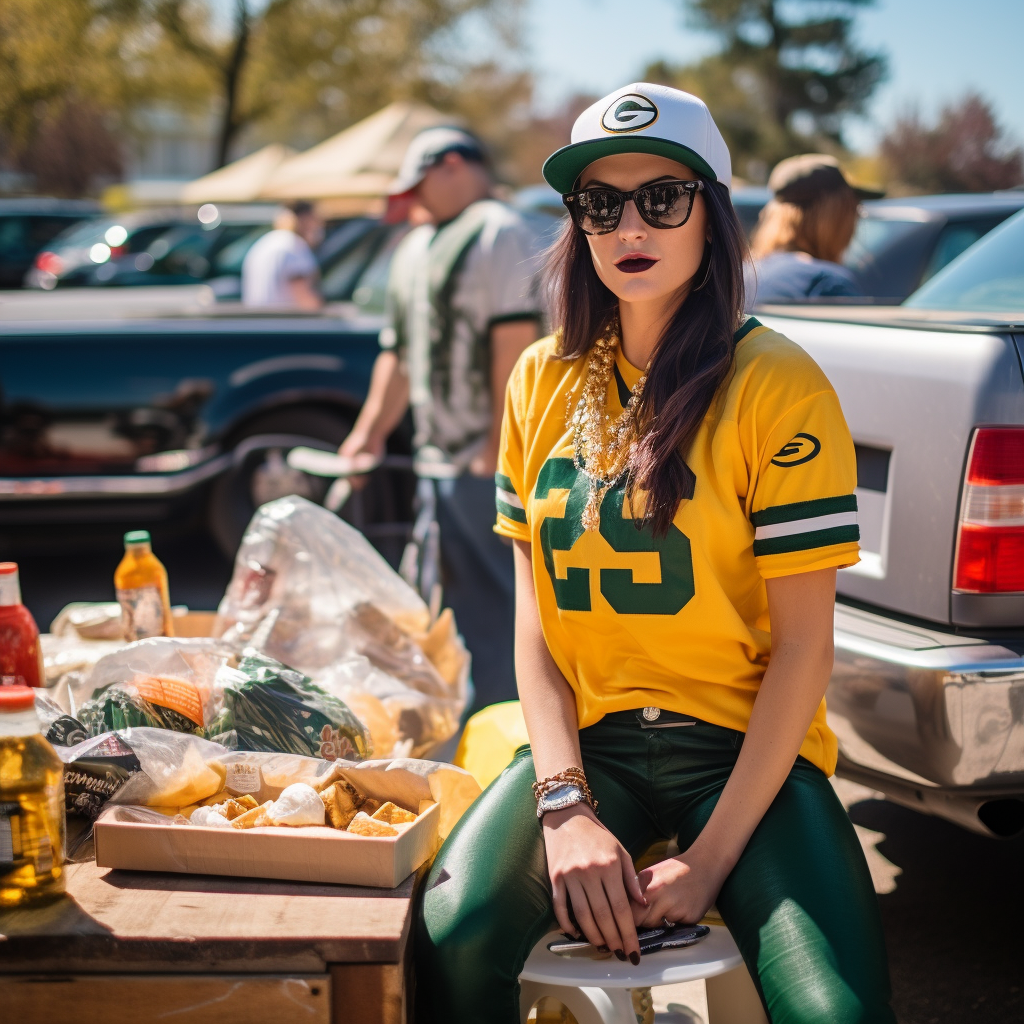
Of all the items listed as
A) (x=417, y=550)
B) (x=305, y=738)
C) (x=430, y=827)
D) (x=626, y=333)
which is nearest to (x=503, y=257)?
(x=417, y=550)

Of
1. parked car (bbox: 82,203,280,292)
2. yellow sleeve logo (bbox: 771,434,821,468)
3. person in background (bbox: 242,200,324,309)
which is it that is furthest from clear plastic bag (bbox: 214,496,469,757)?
parked car (bbox: 82,203,280,292)

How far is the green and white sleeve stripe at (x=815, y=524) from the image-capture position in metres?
1.77

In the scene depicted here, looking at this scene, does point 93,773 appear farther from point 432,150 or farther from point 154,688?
point 432,150

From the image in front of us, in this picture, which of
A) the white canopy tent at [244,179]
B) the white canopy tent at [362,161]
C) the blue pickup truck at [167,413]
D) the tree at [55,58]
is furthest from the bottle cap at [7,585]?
the tree at [55,58]

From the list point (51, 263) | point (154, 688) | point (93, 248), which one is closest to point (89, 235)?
point (51, 263)

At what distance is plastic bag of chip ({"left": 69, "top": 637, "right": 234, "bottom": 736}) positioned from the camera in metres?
2.11

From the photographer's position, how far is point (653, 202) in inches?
76.1

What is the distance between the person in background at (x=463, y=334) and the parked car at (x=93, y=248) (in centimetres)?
851

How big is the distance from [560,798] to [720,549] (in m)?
0.48

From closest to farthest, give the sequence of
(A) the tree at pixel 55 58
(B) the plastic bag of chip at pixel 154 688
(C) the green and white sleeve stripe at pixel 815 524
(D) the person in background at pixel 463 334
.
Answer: (C) the green and white sleeve stripe at pixel 815 524, (B) the plastic bag of chip at pixel 154 688, (D) the person in background at pixel 463 334, (A) the tree at pixel 55 58

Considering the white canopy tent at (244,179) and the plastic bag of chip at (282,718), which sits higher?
the white canopy tent at (244,179)

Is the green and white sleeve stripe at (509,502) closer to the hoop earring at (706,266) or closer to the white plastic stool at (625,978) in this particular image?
the hoop earring at (706,266)

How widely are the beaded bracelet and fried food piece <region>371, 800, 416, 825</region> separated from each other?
0.71ft

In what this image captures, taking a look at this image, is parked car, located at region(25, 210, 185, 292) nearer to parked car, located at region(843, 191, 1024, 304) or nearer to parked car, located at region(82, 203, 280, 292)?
parked car, located at region(82, 203, 280, 292)
